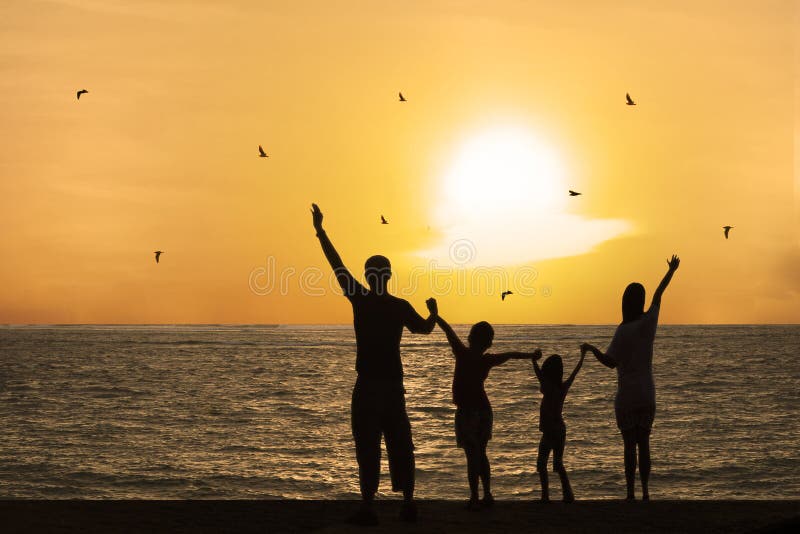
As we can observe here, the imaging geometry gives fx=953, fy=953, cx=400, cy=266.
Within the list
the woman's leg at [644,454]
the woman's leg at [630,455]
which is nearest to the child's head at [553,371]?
the woman's leg at [630,455]

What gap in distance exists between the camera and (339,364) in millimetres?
81625

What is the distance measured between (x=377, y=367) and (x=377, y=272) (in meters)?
0.80

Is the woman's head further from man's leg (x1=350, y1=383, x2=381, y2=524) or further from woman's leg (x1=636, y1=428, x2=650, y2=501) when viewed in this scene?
man's leg (x1=350, y1=383, x2=381, y2=524)

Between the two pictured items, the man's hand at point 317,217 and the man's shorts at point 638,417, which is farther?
the man's shorts at point 638,417

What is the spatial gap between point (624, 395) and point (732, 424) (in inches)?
1036

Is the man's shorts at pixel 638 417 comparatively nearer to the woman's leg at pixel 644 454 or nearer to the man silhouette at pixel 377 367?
the woman's leg at pixel 644 454

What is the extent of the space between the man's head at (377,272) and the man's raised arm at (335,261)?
0.16 meters

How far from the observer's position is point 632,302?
934cm

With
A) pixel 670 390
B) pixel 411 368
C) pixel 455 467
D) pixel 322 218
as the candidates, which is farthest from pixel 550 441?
pixel 411 368

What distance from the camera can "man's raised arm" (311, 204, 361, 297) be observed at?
26.1 feet
